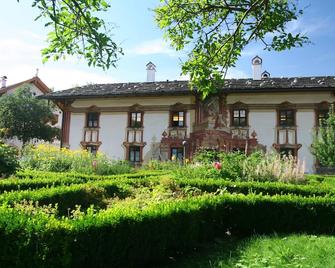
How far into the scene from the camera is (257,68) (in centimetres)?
2784

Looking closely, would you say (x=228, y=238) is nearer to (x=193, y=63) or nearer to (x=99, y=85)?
(x=193, y=63)

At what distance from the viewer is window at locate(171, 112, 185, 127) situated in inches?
1051

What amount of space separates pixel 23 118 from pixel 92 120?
29.6ft

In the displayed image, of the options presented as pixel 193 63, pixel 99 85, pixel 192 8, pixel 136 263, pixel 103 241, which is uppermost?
pixel 99 85

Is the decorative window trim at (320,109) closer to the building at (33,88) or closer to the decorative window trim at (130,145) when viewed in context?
the decorative window trim at (130,145)

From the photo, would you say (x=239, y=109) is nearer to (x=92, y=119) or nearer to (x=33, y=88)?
(x=92, y=119)

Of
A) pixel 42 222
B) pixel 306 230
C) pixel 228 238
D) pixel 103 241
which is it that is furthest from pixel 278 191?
pixel 42 222

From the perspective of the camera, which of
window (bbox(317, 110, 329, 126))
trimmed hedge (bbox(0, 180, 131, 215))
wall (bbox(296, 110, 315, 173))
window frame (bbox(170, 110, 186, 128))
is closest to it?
trimmed hedge (bbox(0, 180, 131, 215))

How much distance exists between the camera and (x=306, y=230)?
24.3ft

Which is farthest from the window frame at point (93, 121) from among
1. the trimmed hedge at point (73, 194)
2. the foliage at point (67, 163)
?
the trimmed hedge at point (73, 194)

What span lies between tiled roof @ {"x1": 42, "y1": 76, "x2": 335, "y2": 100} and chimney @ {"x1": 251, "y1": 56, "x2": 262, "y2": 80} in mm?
761

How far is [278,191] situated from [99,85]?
2318 cm

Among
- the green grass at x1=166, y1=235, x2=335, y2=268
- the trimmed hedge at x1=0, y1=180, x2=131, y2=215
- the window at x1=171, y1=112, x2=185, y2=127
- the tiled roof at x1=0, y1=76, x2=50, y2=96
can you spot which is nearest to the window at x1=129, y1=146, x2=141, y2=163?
the window at x1=171, y1=112, x2=185, y2=127

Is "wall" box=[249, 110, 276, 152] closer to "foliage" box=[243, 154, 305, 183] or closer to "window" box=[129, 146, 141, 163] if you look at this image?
"window" box=[129, 146, 141, 163]
